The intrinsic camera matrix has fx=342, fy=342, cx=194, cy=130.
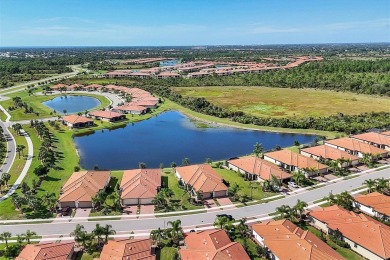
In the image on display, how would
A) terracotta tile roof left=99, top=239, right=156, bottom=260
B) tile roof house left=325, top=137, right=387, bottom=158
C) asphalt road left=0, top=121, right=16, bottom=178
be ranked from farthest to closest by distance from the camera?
1. tile roof house left=325, top=137, right=387, bottom=158
2. asphalt road left=0, top=121, right=16, bottom=178
3. terracotta tile roof left=99, top=239, right=156, bottom=260

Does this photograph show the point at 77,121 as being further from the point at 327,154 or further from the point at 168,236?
the point at 327,154

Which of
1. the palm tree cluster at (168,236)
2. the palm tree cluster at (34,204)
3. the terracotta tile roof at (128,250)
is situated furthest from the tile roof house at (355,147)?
the palm tree cluster at (34,204)

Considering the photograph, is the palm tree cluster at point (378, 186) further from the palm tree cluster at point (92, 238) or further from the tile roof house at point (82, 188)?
the tile roof house at point (82, 188)

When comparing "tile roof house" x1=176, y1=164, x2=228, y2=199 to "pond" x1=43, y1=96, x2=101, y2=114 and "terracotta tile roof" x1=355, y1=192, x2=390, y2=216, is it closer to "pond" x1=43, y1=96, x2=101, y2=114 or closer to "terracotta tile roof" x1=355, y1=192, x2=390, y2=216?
"terracotta tile roof" x1=355, y1=192, x2=390, y2=216

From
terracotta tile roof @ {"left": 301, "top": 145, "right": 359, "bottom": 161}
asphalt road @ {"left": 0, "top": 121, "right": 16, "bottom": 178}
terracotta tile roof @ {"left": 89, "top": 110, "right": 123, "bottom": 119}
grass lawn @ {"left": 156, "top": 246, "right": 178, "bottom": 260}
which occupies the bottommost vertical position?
grass lawn @ {"left": 156, "top": 246, "right": 178, "bottom": 260}

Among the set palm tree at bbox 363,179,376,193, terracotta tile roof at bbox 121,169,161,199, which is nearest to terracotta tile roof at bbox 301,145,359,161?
palm tree at bbox 363,179,376,193
